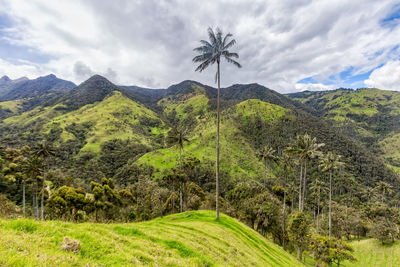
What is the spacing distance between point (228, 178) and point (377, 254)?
59423 mm

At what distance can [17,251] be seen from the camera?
376 cm

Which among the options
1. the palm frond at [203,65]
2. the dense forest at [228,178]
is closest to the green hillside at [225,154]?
the dense forest at [228,178]

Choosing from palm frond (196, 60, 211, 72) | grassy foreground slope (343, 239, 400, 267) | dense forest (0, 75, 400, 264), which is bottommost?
grassy foreground slope (343, 239, 400, 267)

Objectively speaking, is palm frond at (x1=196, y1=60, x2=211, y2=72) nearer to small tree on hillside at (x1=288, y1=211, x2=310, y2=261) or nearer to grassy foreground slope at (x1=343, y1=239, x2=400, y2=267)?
small tree on hillside at (x1=288, y1=211, x2=310, y2=261)

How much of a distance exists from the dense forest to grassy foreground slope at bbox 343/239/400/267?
7.56 feet

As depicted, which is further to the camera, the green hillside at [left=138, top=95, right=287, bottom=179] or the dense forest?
the green hillside at [left=138, top=95, right=287, bottom=179]

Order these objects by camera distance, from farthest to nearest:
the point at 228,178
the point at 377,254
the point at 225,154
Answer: the point at 225,154 < the point at 228,178 < the point at 377,254

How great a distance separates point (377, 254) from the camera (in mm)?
43219

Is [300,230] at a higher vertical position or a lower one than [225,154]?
lower

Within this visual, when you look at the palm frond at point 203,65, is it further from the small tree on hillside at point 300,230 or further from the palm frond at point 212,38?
the small tree on hillside at point 300,230

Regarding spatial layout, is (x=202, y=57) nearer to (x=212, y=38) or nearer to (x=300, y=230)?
(x=212, y=38)

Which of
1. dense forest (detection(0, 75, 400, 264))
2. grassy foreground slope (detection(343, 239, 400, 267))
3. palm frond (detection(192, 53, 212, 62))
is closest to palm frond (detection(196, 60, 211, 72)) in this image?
palm frond (detection(192, 53, 212, 62))

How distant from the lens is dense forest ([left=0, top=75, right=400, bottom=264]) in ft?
124

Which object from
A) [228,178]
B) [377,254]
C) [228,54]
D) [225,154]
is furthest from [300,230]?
[225,154]
